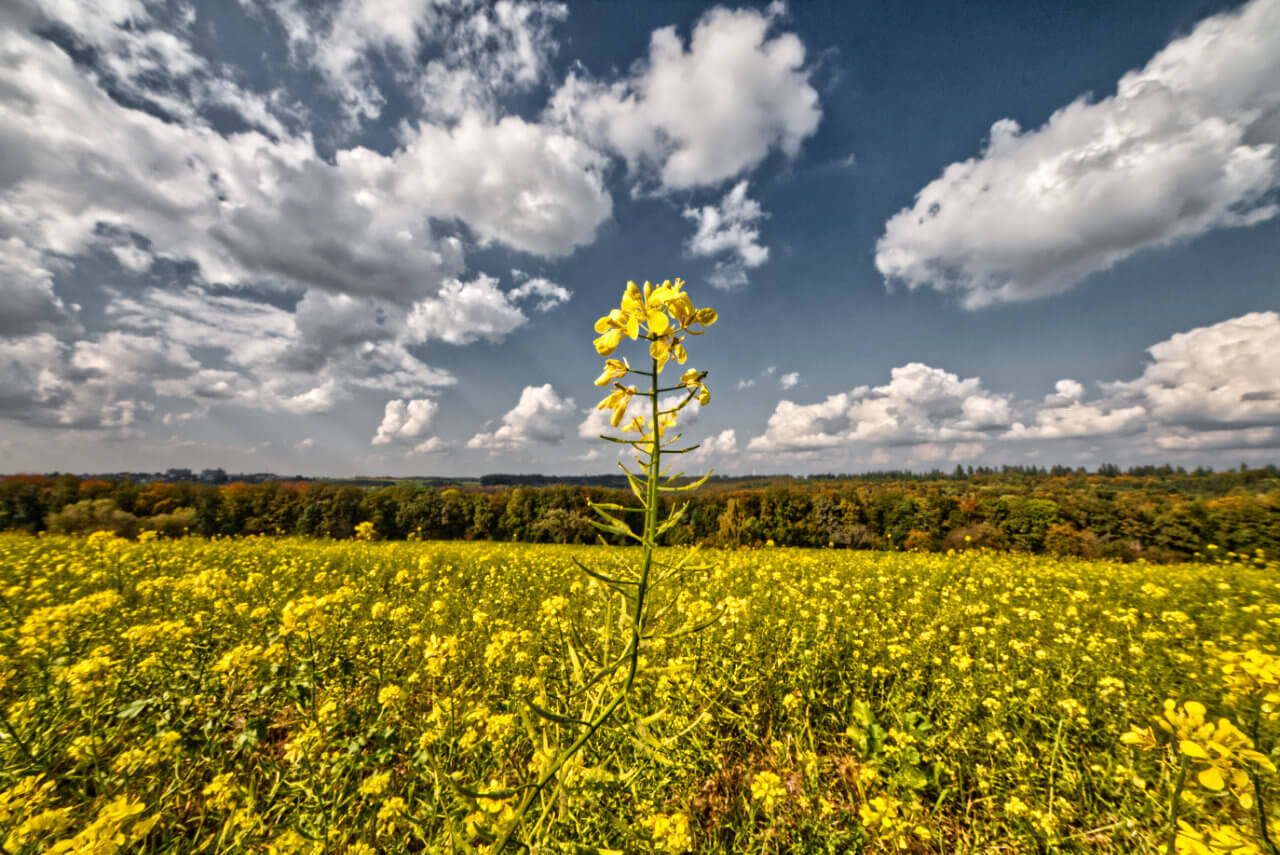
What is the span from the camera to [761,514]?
106 ft

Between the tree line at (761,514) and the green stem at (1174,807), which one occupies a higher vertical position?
the green stem at (1174,807)

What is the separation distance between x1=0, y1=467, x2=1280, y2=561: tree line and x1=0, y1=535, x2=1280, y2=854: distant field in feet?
45.5

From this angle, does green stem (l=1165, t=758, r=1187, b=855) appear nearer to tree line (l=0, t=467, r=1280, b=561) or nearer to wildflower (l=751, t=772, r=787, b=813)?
wildflower (l=751, t=772, r=787, b=813)

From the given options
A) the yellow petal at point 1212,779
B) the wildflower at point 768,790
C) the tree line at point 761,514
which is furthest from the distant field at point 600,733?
the tree line at point 761,514

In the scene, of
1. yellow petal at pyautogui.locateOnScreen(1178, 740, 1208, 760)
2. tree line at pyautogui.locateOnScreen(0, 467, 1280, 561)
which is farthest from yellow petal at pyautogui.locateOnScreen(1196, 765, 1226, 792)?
tree line at pyautogui.locateOnScreen(0, 467, 1280, 561)

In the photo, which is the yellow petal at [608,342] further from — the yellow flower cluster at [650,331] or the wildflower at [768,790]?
the wildflower at [768,790]

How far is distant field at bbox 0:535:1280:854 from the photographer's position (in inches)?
77.9

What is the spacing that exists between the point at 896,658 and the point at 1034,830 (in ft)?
5.08

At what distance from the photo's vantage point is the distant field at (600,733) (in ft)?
6.49

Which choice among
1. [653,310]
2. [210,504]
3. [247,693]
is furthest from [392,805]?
[210,504]

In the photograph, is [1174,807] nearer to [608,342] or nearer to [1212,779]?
[1212,779]

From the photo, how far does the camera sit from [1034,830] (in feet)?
7.27

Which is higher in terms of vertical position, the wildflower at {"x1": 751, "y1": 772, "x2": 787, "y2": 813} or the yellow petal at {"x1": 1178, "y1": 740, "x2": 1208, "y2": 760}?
the yellow petal at {"x1": 1178, "y1": 740, "x2": 1208, "y2": 760}

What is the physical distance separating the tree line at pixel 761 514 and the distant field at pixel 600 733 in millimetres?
13867
